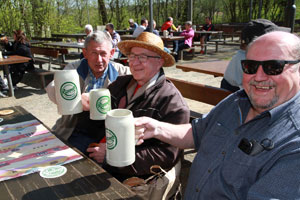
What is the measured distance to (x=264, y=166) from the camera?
1.15 metres

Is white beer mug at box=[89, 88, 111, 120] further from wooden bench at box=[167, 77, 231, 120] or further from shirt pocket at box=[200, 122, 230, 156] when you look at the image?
wooden bench at box=[167, 77, 231, 120]

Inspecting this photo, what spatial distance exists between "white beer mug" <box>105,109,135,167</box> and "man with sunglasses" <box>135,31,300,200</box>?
0.17m

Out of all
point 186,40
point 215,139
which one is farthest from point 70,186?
point 186,40

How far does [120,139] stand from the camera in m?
1.12

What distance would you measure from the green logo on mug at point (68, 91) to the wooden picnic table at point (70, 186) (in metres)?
0.37

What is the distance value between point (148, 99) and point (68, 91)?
1.95 ft

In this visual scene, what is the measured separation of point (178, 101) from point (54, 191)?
3.24ft

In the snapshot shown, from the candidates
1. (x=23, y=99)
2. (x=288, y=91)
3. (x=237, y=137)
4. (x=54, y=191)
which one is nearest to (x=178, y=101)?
→ (x=237, y=137)

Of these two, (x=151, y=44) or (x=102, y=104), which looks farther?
(x=151, y=44)

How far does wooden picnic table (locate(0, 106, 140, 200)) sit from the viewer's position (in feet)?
3.71

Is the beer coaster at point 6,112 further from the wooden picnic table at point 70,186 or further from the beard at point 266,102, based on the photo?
the beard at point 266,102

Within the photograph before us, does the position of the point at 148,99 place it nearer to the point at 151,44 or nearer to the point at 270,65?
the point at 151,44

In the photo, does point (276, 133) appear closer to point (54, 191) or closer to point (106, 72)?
point (54, 191)

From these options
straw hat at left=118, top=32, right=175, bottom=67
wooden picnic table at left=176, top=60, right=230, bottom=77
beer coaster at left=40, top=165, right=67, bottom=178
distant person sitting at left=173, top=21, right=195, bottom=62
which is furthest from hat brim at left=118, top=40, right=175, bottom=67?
distant person sitting at left=173, top=21, right=195, bottom=62
